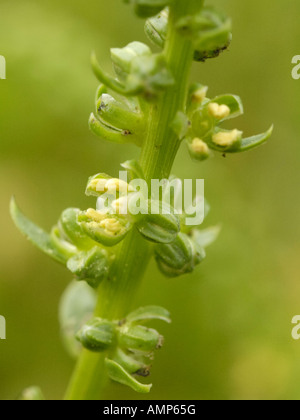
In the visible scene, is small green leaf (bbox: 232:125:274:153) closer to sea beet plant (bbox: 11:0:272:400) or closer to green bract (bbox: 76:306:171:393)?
sea beet plant (bbox: 11:0:272:400)

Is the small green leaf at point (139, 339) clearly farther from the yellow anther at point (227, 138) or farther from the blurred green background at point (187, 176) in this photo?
the blurred green background at point (187, 176)

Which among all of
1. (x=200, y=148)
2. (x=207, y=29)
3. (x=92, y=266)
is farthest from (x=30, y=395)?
(x=207, y=29)

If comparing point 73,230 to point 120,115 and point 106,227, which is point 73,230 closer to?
point 106,227

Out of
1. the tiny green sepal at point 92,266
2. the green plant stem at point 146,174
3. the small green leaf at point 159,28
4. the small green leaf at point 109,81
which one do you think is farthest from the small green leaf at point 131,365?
the small green leaf at point 159,28

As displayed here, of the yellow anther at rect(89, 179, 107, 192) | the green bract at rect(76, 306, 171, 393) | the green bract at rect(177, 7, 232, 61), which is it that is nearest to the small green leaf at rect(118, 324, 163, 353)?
the green bract at rect(76, 306, 171, 393)

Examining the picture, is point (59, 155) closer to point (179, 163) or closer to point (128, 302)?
point (179, 163)
